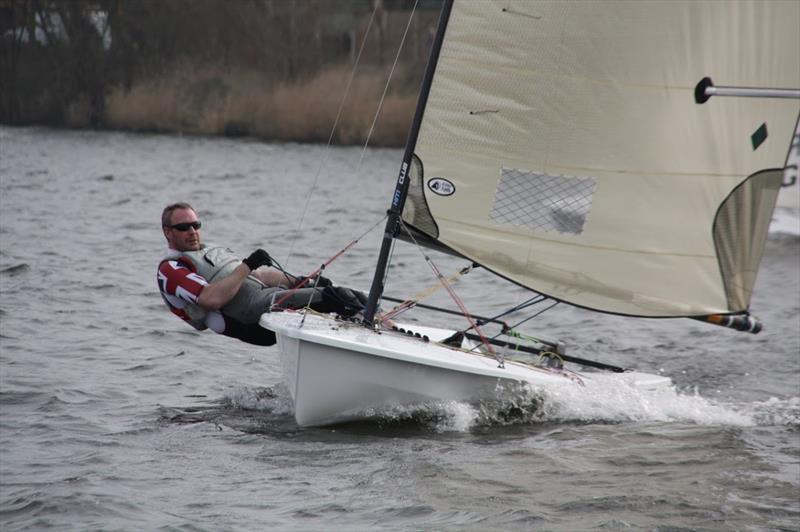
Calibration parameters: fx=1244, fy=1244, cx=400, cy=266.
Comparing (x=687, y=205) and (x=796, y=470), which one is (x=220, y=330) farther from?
(x=796, y=470)

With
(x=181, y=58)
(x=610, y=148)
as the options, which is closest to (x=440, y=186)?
(x=610, y=148)

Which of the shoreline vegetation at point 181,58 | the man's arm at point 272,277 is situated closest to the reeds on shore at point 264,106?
the shoreline vegetation at point 181,58

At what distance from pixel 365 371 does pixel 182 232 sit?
1.46 meters

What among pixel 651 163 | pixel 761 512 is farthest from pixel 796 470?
pixel 651 163

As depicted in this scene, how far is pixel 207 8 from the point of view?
3428 centimetres

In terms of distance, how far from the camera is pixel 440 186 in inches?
272

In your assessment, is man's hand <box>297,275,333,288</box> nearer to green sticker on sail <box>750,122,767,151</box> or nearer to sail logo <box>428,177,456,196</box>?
sail logo <box>428,177,456,196</box>

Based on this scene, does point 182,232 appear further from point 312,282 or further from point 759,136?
point 759,136

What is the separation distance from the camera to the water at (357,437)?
5637 mm

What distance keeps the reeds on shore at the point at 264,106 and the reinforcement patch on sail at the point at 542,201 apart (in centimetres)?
2111

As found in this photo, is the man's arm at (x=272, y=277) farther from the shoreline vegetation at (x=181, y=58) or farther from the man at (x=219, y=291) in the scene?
the shoreline vegetation at (x=181, y=58)

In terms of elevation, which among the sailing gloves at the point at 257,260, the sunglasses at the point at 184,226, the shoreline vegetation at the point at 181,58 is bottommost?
the sailing gloves at the point at 257,260

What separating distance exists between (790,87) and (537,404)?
2284 millimetres

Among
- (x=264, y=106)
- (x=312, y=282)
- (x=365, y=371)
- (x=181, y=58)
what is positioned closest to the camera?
(x=365, y=371)
